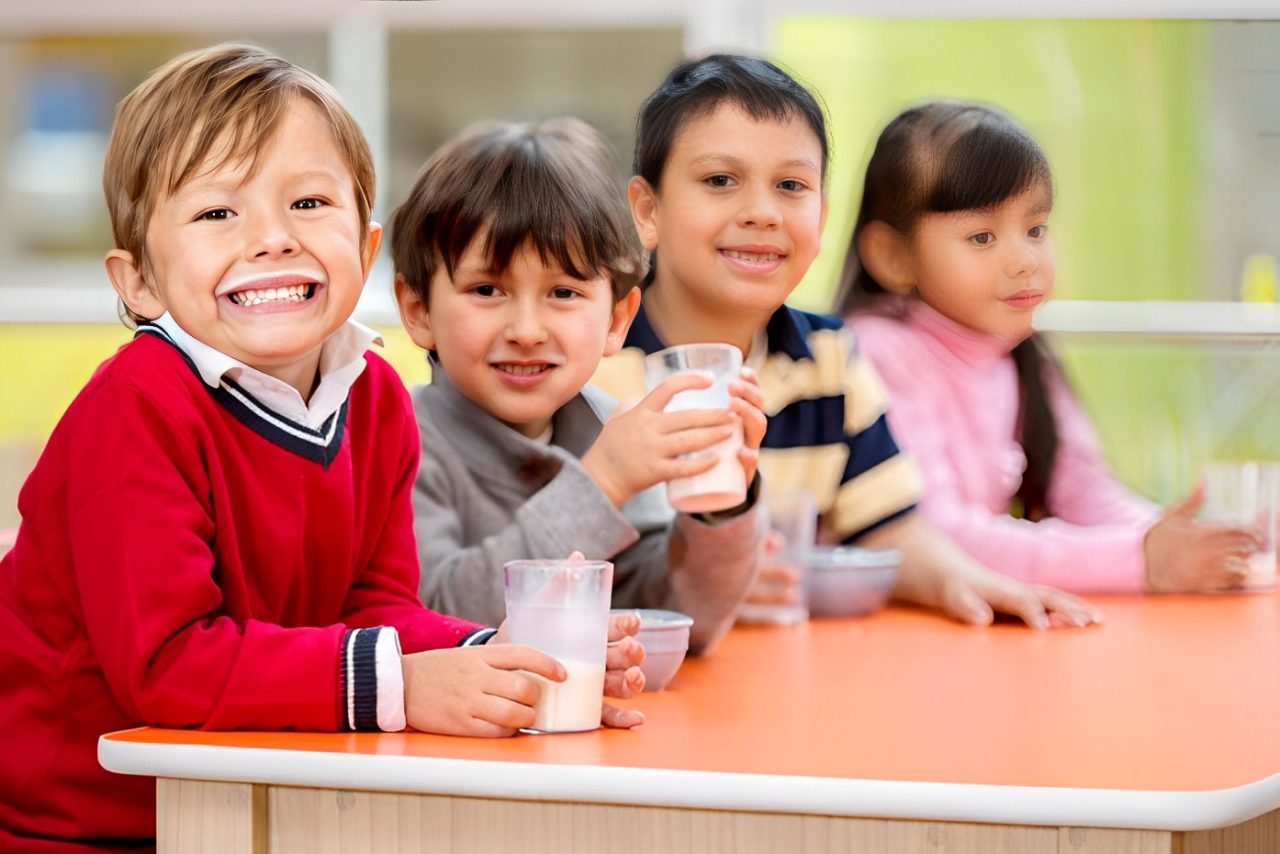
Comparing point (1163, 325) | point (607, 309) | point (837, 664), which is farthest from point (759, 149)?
point (1163, 325)

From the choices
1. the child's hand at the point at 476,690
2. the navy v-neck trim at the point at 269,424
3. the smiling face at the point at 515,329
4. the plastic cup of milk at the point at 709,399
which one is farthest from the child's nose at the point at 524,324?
the child's hand at the point at 476,690

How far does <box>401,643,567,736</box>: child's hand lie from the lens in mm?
793

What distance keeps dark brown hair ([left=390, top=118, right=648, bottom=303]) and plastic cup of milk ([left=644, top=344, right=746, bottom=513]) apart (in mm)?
146

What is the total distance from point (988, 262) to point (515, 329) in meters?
0.49

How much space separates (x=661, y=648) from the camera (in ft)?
3.20

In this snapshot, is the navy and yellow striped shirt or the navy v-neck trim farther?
the navy and yellow striped shirt

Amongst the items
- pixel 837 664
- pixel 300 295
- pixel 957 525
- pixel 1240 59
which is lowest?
pixel 837 664

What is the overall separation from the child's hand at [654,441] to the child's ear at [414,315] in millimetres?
183

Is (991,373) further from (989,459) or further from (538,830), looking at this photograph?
(538,830)

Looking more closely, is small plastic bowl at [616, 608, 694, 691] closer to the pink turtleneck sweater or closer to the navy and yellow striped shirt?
the navy and yellow striped shirt

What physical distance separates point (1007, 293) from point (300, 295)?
2.41ft

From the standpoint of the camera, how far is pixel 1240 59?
5.13 ft

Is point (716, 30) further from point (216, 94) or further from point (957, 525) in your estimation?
point (216, 94)

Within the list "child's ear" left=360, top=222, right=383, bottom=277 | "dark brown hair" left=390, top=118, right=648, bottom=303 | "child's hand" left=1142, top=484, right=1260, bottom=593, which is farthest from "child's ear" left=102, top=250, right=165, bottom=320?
"child's hand" left=1142, top=484, right=1260, bottom=593
